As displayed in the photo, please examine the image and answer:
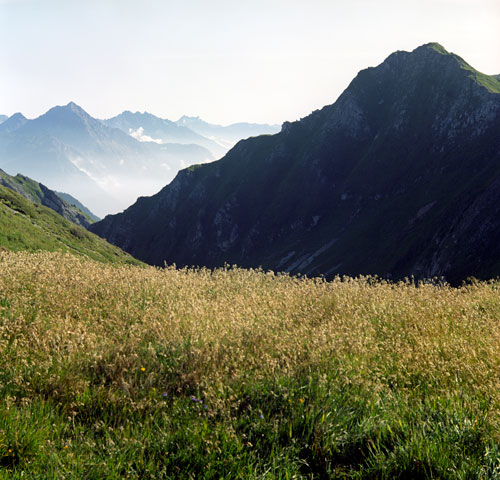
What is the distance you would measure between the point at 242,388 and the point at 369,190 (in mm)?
145194

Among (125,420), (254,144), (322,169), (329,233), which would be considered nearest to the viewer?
(125,420)

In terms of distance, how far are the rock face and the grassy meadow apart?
69.3 meters

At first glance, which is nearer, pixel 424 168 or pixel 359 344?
pixel 359 344

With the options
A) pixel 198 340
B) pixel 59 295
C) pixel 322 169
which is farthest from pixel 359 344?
pixel 322 169

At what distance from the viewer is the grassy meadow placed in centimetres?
359

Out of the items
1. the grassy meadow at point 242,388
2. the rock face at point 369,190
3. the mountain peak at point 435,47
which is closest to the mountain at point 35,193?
the rock face at point 369,190

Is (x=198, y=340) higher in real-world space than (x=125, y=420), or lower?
higher

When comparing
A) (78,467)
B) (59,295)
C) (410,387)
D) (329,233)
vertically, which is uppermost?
(329,233)

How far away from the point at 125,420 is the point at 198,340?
1.52 metres

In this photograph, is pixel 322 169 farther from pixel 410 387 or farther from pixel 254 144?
pixel 410 387

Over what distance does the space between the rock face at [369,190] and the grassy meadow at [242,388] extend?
69.3 m

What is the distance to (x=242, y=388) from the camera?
4.60 m

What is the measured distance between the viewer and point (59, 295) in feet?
22.9

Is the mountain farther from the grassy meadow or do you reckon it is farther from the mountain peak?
the grassy meadow
